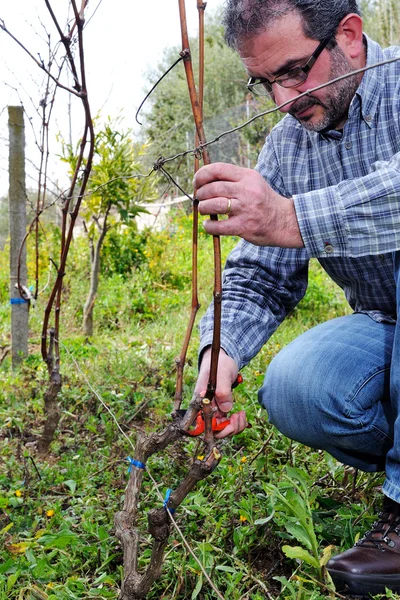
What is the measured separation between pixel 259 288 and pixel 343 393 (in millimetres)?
458

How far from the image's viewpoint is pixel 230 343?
1840 millimetres

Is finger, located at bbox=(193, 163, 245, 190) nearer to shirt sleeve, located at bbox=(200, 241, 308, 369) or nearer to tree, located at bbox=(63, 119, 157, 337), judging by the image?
shirt sleeve, located at bbox=(200, 241, 308, 369)

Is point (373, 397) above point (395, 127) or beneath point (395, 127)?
beneath

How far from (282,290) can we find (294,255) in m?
0.12

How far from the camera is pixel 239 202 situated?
4.28 ft

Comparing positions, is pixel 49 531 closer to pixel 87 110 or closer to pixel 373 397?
pixel 373 397

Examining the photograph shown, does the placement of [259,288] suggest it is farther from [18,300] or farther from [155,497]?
[18,300]

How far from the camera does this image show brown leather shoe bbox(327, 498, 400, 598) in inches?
60.0

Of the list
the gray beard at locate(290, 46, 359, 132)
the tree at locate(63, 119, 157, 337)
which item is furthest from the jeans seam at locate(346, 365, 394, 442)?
the tree at locate(63, 119, 157, 337)

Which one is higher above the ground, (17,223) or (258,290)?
(17,223)

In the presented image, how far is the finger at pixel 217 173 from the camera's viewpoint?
4.18 feet

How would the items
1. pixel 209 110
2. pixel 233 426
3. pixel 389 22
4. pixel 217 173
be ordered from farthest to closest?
1. pixel 209 110
2. pixel 389 22
3. pixel 233 426
4. pixel 217 173

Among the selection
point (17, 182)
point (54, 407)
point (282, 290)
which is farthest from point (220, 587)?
point (17, 182)

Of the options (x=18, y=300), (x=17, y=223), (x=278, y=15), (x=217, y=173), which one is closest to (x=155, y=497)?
(x=217, y=173)
